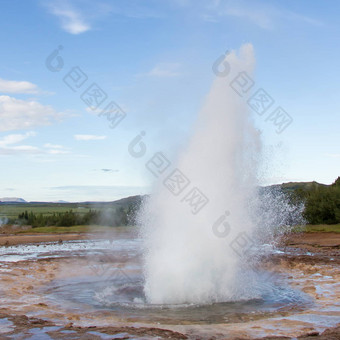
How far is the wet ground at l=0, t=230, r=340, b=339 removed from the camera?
909 cm

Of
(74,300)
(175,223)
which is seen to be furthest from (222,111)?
(74,300)

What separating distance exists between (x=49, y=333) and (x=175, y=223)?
5705 millimetres

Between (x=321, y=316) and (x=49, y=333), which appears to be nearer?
(x=49, y=333)

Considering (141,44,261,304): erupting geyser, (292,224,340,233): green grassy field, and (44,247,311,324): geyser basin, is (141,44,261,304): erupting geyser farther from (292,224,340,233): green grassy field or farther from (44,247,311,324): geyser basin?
(292,224,340,233): green grassy field

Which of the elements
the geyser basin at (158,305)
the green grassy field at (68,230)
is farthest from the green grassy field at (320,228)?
the green grassy field at (68,230)

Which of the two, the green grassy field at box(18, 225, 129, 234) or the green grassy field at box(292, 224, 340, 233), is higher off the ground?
the green grassy field at box(18, 225, 129, 234)

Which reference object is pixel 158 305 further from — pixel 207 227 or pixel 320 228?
pixel 320 228

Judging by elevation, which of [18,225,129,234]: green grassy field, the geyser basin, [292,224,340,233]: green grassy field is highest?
[18,225,129,234]: green grassy field

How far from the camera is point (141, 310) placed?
11.6m

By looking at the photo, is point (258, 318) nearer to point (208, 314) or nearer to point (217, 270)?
point (208, 314)

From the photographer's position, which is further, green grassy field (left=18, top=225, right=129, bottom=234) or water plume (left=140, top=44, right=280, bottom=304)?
green grassy field (left=18, top=225, right=129, bottom=234)

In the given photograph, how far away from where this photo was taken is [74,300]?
13.3 m

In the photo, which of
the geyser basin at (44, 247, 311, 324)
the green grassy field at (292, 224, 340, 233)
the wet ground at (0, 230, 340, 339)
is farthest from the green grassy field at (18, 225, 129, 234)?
the geyser basin at (44, 247, 311, 324)

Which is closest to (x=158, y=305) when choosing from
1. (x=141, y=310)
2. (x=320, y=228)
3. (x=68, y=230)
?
(x=141, y=310)
